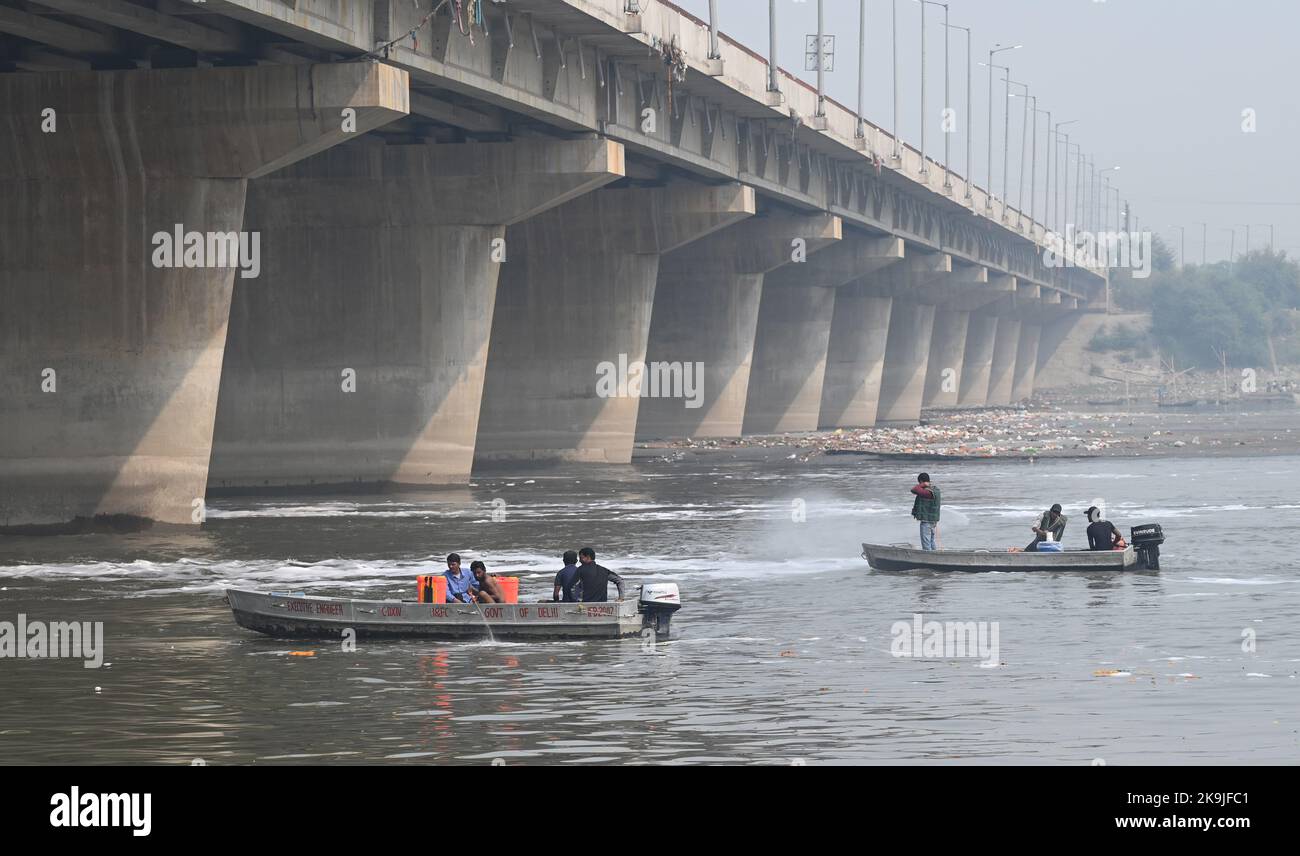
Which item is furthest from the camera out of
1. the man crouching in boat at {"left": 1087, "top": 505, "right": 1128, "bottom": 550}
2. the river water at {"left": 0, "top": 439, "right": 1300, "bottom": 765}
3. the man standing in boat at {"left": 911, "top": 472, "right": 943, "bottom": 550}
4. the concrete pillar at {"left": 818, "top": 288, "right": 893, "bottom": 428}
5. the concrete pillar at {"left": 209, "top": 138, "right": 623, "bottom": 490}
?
the concrete pillar at {"left": 818, "top": 288, "right": 893, "bottom": 428}

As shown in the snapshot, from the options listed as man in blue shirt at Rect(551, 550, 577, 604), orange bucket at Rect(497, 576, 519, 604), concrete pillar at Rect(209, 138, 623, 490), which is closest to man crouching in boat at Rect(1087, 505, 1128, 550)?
man in blue shirt at Rect(551, 550, 577, 604)

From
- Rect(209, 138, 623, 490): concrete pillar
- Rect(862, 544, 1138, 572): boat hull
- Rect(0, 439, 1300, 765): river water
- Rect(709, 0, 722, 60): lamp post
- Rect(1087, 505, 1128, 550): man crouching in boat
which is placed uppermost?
Rect(709, 0, 722, 60): lamp post

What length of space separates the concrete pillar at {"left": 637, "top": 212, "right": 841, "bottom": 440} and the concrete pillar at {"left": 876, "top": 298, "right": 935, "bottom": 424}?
4250 centimetres

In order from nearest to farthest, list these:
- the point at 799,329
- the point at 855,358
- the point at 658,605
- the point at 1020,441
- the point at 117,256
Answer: the point at 658,605, the point at 117,256, the point at 1020,441, the point at 799,329, the point at 855,358

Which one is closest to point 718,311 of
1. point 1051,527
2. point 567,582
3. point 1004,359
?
point 1051,527

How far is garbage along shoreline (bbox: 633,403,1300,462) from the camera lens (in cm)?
7581

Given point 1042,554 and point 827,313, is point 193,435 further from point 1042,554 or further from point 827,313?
point 827,313

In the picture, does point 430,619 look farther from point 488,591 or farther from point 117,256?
point 117,256

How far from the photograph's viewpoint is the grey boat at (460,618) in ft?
80.4

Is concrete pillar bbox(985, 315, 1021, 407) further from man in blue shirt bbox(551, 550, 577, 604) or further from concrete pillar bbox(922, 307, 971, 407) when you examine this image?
man in blue shirt bbox(551, 550, 577, 604)

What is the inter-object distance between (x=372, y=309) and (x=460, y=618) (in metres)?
28.2

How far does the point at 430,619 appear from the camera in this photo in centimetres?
2472

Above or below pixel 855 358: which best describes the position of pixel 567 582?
below

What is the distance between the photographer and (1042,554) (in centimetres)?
3259
